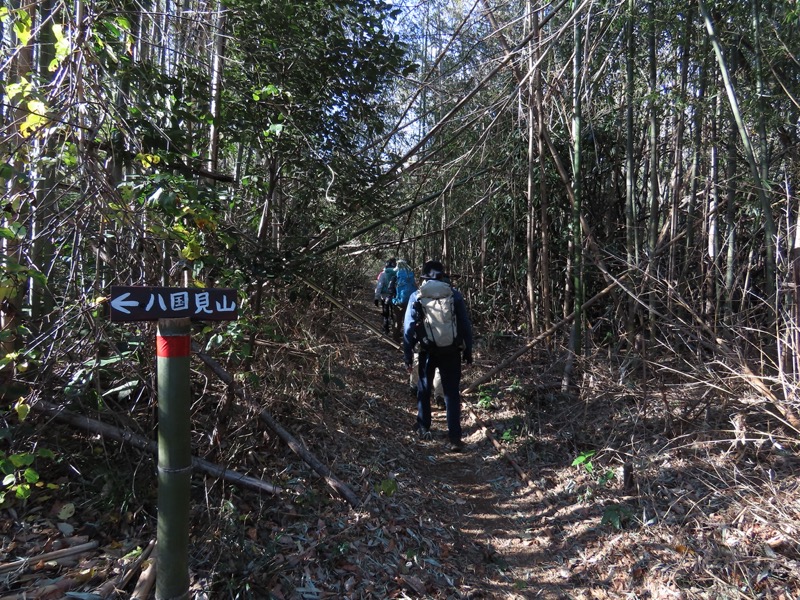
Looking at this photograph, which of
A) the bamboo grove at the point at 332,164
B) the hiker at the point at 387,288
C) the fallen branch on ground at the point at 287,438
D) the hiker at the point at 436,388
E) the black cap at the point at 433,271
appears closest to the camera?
the bamboo grove at the point at 332,164

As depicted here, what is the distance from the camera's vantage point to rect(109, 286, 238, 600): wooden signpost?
6.70 feet

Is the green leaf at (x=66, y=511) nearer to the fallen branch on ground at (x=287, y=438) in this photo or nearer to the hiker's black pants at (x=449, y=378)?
the fallen branch on ground at (x=287, y=438)

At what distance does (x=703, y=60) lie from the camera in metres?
5.35

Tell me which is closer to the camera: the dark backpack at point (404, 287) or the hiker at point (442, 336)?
the hiker at point (442, 336)

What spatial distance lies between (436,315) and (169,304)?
3672mm

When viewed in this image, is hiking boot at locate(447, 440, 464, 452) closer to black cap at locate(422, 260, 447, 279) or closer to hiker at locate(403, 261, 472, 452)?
hiker at locate(403, 261, 472, 452)

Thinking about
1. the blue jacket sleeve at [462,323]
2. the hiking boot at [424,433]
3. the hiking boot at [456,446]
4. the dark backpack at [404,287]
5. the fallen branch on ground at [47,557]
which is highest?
the dark backpack at [404,287]

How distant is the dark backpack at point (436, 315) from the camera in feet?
17.9

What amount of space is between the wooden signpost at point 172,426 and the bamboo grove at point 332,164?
1036mm

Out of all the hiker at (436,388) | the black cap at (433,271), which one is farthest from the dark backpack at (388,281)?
the black cap at (433,271)

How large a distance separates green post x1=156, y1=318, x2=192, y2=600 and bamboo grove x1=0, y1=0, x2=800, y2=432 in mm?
1074

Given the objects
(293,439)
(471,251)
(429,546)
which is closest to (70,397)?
(293,439)

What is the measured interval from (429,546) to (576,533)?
3.71ft

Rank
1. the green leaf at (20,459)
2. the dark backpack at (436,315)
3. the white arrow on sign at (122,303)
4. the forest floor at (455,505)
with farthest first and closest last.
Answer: the dark backpack at (436,315) < the forest floor at (455,505) < the green leaf at (20,459) < the white arrow on sign at (122,303)
